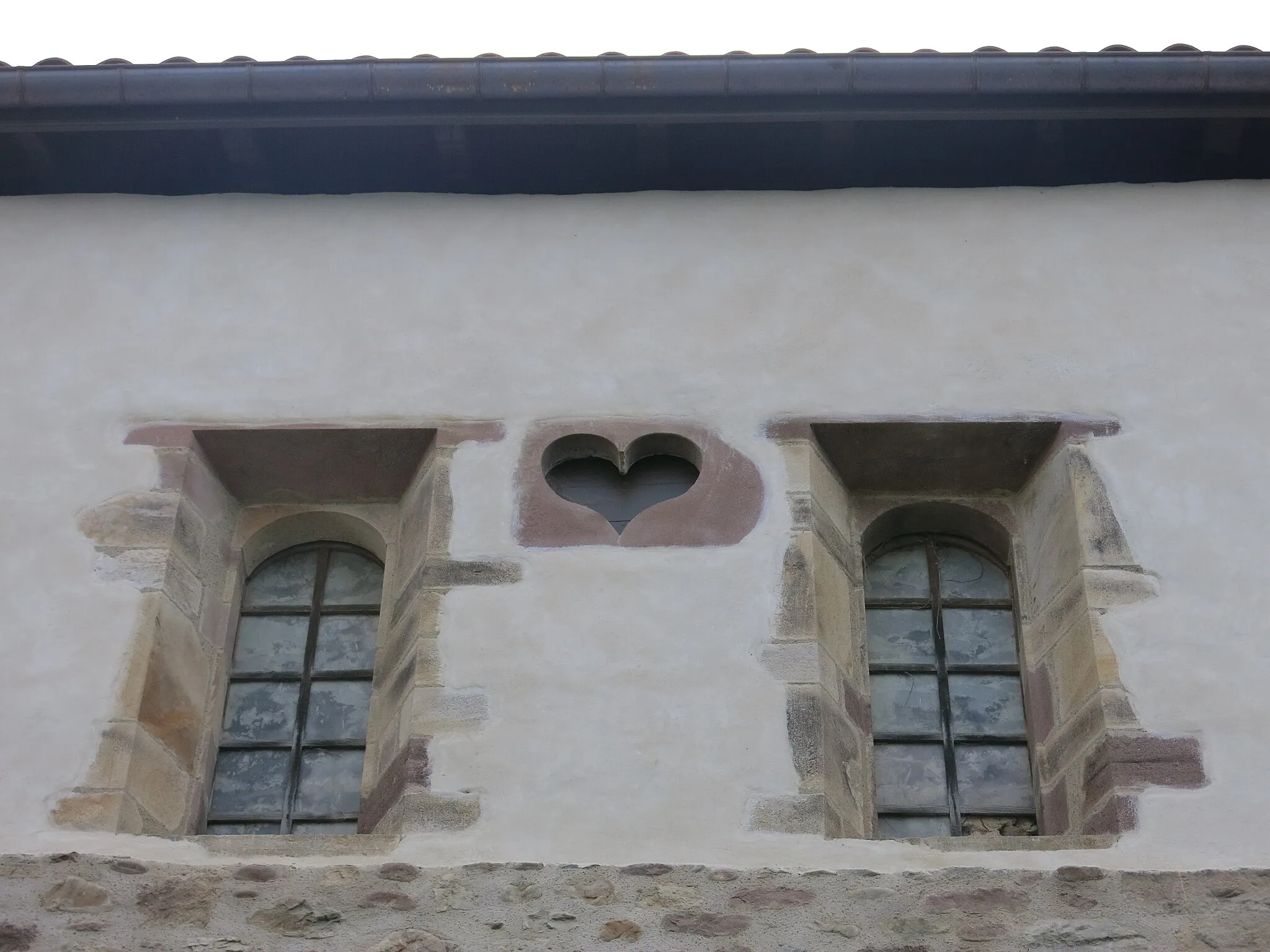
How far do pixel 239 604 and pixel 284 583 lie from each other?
0.55 feet

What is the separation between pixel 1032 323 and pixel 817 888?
2.27 m

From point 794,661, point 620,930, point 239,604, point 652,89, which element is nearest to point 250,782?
point 239,604

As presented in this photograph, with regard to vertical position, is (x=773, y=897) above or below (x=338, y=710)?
below

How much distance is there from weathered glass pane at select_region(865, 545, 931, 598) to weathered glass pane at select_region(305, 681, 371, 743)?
5.04ft

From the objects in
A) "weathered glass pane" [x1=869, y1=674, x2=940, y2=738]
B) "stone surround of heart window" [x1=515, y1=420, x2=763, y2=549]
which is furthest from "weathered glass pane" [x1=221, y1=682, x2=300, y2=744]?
"weathered glass pane" [x1=869, y1=674, x2=940, y2=738]

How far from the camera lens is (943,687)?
6504 mm

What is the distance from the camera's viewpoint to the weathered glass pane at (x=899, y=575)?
6750mm

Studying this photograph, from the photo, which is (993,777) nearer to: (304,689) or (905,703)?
(905,703)

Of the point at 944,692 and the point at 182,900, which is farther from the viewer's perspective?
the point at 944,692

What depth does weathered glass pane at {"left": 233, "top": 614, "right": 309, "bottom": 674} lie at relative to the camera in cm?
666

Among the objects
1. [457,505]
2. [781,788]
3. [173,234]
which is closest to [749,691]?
[781,788]

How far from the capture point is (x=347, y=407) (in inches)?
272

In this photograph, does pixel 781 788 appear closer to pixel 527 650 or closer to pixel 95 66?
pixel 527 650

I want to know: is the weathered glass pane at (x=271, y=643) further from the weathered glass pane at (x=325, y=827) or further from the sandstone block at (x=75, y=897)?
the sandstone block at (x=75, y=897)
